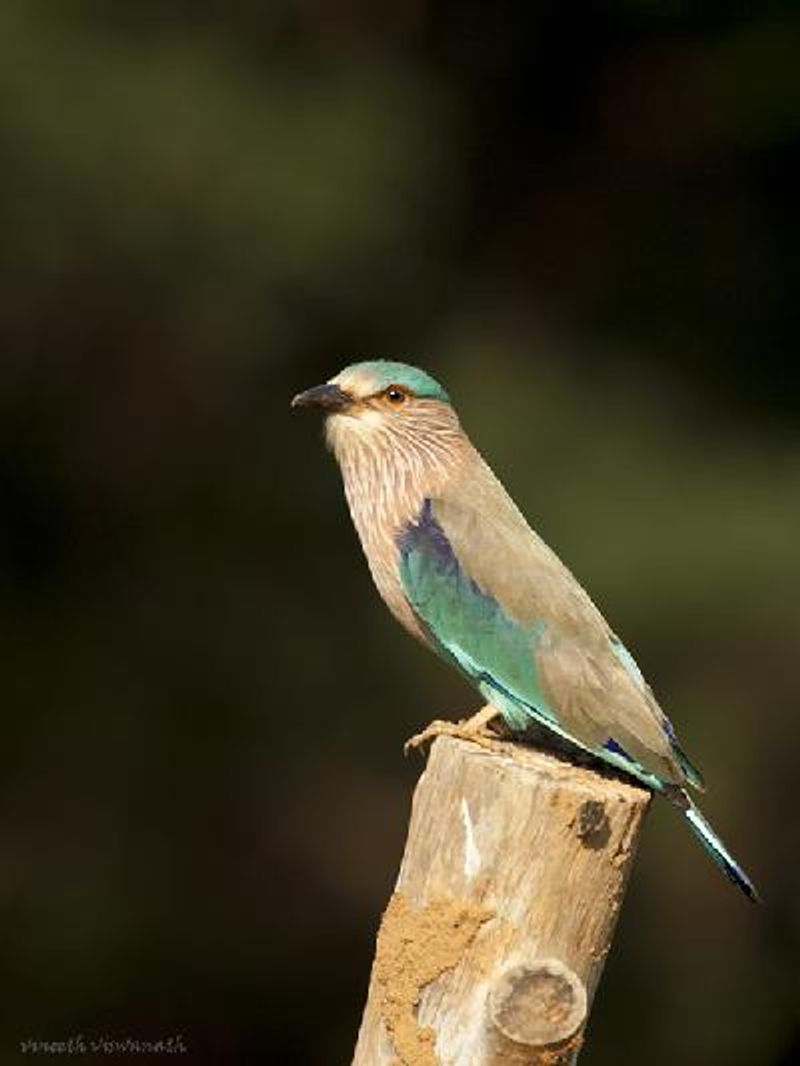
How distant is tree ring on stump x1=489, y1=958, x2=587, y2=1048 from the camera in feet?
13.1

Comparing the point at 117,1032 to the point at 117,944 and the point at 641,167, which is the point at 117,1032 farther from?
the point at 641,167

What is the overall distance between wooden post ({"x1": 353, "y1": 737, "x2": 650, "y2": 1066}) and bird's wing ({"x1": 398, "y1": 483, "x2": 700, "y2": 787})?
2.18ft

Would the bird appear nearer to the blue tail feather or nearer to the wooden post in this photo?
the blue tail feather

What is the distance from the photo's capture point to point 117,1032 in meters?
9.84

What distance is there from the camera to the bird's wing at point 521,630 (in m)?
4.98

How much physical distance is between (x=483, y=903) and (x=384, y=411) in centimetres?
164

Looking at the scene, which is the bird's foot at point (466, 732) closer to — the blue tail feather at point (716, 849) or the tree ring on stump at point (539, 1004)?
the blue tail feather at point (716, 849)

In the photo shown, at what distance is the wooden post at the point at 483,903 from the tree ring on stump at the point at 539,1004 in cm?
1

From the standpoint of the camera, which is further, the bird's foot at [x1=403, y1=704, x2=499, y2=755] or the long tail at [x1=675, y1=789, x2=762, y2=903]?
the long tail at [x1=675, y1=789, x2=762, y2=903]

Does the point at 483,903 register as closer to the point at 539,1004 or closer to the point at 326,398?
the point at 539,1004

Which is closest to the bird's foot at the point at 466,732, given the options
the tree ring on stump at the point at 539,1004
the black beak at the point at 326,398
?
the tree ring on stump at the point at 539,1004

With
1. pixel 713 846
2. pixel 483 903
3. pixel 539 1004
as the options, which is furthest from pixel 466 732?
pixel 539 1004

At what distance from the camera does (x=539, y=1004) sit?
401 cm

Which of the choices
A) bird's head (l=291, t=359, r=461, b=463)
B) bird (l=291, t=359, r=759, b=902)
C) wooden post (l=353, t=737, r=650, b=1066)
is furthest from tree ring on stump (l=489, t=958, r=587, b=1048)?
bird's head (l=291, t=359, r=461, b=463)
